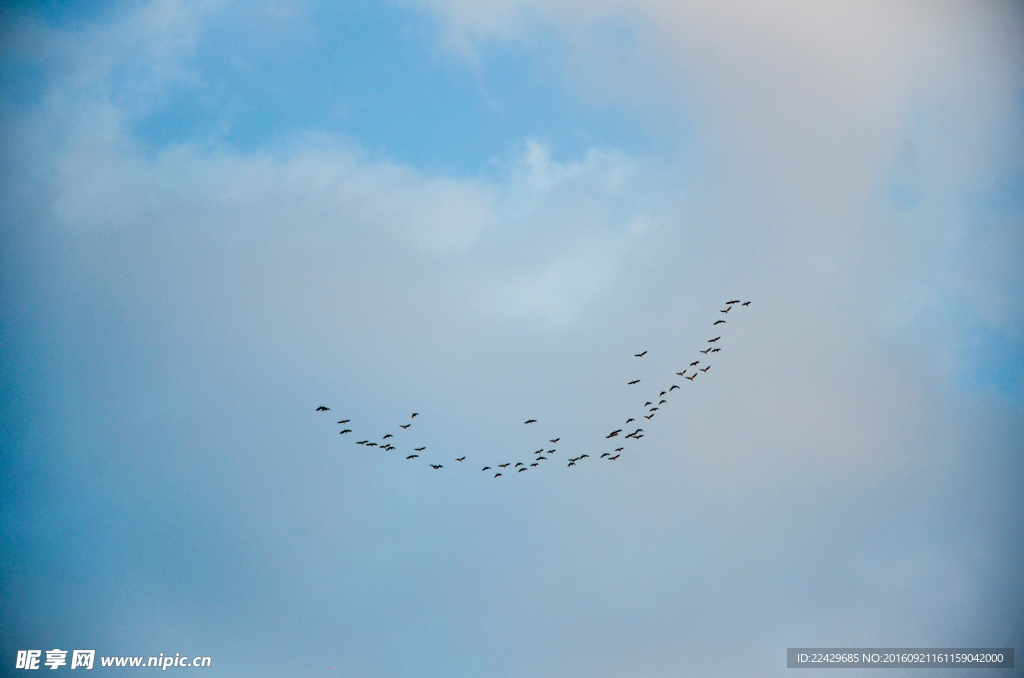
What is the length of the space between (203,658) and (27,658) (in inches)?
1707

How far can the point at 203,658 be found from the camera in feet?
656

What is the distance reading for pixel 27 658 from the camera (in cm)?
19775
